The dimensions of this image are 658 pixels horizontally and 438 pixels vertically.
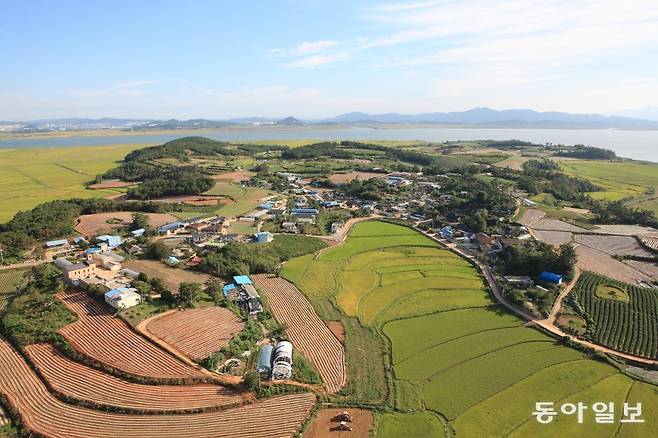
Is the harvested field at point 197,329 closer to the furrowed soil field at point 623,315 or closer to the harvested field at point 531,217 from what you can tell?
the furrowed soil field at point 623,315

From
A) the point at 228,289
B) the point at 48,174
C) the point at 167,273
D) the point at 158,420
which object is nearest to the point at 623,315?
the point at 228,289

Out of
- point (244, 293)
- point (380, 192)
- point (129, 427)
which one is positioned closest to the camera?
point (129, 427)

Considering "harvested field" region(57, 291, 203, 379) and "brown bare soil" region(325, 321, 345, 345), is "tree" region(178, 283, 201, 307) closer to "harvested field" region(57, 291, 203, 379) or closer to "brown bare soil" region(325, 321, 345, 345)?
"harvested field" region(57, 291, 203, 379)

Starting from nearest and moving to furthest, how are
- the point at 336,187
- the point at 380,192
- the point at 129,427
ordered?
the point at 129,427 < the point at 380,192 < the point at 336,187

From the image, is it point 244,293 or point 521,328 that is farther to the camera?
point 244,293

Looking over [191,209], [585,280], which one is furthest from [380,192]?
[585,280]

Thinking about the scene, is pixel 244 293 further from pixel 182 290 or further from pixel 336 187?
pixel 336 187

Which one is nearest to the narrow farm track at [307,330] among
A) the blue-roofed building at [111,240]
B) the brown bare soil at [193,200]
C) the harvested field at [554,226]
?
the blue-roofed building at [111,240]

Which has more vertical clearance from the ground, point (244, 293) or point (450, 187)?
point (450, 187)
